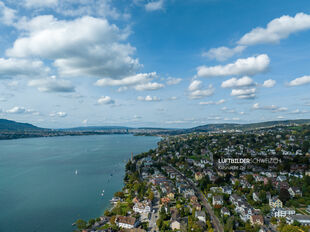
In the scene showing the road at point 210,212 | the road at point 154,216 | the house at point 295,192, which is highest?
the house at point 295,192

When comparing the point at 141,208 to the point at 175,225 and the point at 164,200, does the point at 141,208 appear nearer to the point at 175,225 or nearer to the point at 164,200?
the point at 164,200

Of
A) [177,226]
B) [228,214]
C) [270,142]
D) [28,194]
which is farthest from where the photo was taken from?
[270,142]

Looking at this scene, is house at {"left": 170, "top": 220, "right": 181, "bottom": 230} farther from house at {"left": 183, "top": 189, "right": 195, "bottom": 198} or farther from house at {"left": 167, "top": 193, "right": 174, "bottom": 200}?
house at {"left": 183, "top": 189, "right": 195, "bottom": 198}

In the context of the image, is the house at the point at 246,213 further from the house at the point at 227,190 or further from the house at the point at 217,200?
the house at the point at 227,190

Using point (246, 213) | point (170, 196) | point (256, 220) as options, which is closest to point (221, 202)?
point (246, 213)

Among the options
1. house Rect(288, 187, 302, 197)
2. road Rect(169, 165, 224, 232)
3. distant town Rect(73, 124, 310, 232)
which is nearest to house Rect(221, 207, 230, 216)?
distant town Rect(73, 124, 310, 232)

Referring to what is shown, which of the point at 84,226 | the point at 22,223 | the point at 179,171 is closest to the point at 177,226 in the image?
the point at 84,226

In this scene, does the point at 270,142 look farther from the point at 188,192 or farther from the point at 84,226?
the point at 84,226

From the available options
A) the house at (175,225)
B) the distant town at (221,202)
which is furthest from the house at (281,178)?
the house at (175,225)
